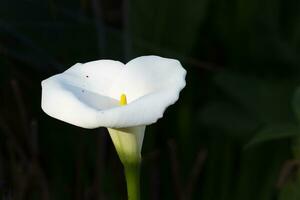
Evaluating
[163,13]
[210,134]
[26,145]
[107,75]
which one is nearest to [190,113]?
[210,134]

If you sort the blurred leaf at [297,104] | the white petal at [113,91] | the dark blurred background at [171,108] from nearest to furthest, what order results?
the white petal at [113,91]
the blurred leaf at [297,104]
the dark blurred background at [171,108]

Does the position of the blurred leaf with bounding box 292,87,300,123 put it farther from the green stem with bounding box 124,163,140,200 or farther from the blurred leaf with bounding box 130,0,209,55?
the blurred leaf with bounding box 130,0,209,55

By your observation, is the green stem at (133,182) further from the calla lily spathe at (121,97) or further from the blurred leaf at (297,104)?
the blurred leaf at (297,104)

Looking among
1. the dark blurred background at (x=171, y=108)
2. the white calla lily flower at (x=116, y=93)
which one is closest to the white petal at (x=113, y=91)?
the white calla lily flower at (x=116, y=93)

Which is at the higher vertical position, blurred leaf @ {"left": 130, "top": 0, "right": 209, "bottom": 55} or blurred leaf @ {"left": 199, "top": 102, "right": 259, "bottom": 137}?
blurred leaf @ {"left": 130, "top": 0, "right": 209, "bottom": 55}

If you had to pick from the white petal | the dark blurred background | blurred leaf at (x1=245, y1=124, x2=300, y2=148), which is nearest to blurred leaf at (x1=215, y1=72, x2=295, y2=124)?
the dark blurred background

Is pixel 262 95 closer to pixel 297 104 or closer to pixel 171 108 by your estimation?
pixel 171 108
